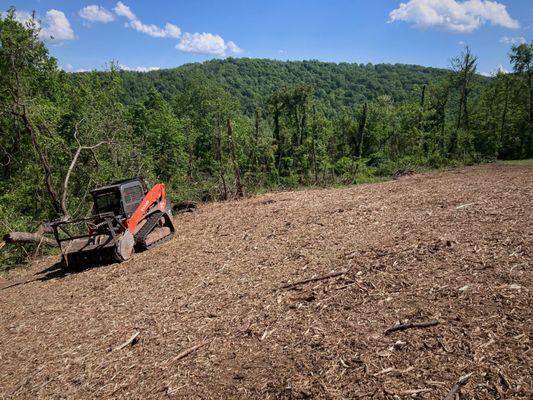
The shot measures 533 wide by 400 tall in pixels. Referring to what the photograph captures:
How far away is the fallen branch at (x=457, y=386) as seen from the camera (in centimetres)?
315

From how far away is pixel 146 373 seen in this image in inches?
178

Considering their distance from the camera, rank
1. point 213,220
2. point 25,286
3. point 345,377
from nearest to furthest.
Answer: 1. point 345,377
2. point 25,286
3. point 213,220

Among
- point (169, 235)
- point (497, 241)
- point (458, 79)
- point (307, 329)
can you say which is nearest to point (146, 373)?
point (307, 329)

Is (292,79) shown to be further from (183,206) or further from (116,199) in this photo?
(116,199)

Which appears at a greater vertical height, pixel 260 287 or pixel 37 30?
pixel 37 30

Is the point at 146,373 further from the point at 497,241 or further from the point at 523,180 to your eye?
the point at 523,180

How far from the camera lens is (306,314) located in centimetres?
495

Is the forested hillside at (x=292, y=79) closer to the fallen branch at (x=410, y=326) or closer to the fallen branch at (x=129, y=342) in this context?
the fallen branch at (x=129, y=342)

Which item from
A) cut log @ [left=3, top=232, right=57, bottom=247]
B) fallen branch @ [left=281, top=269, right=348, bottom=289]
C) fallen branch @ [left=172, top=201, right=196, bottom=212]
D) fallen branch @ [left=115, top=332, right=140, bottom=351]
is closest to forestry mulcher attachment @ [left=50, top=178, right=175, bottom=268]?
cut log @ [left=3, top=232, right=57, bottom=247]

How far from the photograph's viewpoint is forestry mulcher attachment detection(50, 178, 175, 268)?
9.29m

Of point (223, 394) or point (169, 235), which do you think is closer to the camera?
point (223, 394)

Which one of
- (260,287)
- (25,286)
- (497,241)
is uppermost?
(497,241)

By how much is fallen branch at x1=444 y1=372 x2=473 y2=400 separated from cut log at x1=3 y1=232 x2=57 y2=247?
1071 centimetres

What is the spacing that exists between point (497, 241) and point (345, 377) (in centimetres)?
358
